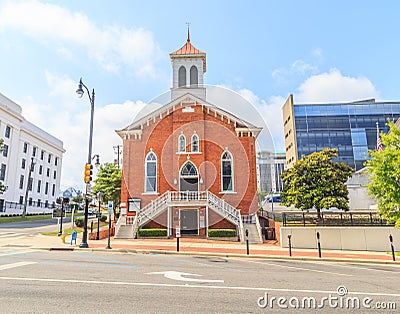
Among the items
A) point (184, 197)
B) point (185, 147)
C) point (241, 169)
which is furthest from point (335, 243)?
point (185, 147)

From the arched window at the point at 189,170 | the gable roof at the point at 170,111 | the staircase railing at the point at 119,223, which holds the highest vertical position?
the gable roof at the point at 170,111

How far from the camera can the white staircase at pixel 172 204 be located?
803 inches

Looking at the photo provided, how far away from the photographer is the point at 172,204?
68.1 feet

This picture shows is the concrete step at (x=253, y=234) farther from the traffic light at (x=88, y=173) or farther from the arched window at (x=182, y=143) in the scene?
the traffic light at (x=88, y=173)

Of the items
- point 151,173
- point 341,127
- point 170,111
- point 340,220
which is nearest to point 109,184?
point 151,173

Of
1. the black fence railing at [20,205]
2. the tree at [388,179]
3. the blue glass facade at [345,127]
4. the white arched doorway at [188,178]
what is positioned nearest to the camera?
the tree at [388,179]

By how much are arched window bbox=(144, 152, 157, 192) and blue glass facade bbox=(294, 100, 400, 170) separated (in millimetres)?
55420

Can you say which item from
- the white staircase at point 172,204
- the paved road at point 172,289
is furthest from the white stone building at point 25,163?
the paved road at point 172,289

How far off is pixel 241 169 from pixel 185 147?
500 cm

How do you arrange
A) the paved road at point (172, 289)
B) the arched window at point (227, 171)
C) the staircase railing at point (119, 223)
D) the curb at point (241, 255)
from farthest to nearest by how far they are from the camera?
the arched window at point (227, 171), the staircase railing at point (119, 223), the curb at point (241, 255), the paved road at point (172, 289)

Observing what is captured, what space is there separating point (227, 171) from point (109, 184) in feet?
41.7

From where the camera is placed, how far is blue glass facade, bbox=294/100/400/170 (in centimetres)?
7025

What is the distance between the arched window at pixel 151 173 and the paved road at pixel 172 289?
13749 mm

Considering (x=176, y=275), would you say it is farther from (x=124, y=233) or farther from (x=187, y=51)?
(x=187, y=51)
